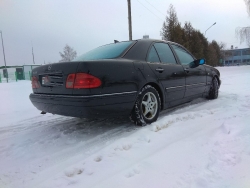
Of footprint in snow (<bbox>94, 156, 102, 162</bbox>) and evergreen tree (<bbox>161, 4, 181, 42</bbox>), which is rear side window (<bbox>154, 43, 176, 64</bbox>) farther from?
evergreen tree (<bbox>161, 4, 181, 42</bbox>)

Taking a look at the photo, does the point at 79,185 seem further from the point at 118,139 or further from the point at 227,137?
the point at 227,137

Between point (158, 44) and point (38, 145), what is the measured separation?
2.51 metres

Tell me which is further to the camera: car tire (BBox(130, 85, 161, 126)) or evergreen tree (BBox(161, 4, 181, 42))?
evergreen tree (BBox(161, 4, 181, 42))

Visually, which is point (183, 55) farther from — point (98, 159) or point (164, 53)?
point (98, 159)

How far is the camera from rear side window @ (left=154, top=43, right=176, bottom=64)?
336cm

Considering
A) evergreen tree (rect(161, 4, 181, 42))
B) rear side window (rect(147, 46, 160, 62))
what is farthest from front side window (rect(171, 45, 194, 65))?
evergreen tree (rect(161, 4, 181, 42))

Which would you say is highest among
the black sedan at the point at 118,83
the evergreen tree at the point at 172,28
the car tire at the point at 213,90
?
the evergreen tree at the point at 172,28

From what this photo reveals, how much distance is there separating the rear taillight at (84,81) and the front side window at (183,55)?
2.18 metres

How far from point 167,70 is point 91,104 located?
1590mm

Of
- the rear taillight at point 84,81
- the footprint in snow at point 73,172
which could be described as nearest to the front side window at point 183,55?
the rear taillight at point 84,81

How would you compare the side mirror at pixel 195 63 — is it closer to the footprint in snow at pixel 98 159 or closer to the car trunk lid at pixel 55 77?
the car trunk lid at pixel 55 77

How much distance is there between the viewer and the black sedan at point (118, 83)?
232cm

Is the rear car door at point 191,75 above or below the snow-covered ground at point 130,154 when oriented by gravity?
above

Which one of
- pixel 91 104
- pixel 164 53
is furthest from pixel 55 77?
pixel 164 53
